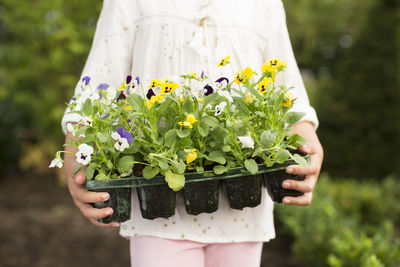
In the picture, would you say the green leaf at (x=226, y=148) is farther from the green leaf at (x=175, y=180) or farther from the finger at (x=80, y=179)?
the finger at (x=80, y=179)

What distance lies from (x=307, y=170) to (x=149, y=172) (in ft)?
1.62

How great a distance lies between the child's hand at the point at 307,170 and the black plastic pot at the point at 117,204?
49cm

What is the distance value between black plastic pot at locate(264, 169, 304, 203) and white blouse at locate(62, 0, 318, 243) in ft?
0.42

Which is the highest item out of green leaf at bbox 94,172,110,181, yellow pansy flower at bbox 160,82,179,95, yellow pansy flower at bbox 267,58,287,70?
yellow pansy flower at bbox 267,58,287,70

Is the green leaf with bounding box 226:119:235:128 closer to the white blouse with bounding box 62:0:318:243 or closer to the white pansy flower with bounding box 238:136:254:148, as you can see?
the white pansy flower with bounding box 238:136:254:148

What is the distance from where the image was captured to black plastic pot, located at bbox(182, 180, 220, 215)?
119 centimetres

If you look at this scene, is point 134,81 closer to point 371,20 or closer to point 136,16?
point 136,16

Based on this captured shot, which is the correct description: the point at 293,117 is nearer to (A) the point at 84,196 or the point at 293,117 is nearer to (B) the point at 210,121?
(B) the point at 210,121

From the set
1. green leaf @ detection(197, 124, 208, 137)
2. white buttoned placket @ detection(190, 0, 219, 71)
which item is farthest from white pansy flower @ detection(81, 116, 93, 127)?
white buttoned placket @ detection(190, 0, 219, 71)

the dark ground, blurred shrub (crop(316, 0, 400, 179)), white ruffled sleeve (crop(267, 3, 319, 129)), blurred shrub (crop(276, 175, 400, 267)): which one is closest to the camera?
white ruffled sleeve (crop(267, 3, 319, 129))

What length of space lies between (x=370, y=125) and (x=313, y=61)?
44.0 ft

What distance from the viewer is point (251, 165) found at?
3.79ft

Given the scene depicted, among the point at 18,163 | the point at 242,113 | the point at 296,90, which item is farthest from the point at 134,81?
the point at 18,163

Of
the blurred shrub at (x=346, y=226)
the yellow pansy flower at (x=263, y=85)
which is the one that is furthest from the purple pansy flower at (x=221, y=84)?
the blurred shrub at (x=346, y=226)
